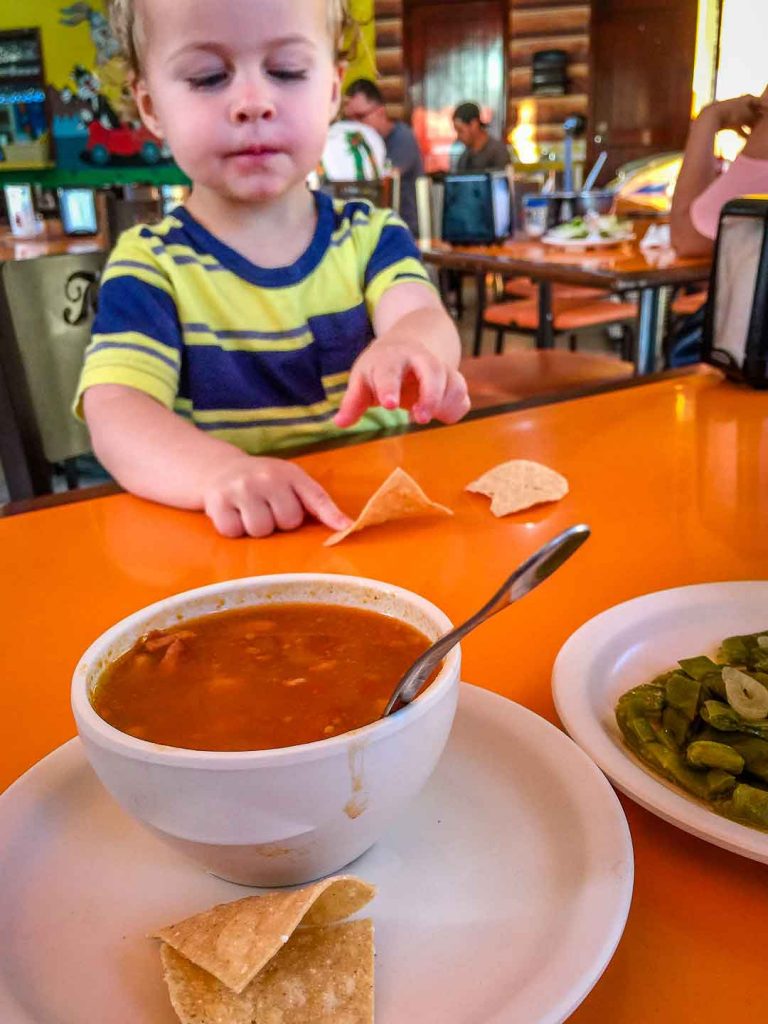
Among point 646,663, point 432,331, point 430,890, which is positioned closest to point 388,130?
point 432,331

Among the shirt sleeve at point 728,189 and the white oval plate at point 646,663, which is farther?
the shirt sleeve at point 728,189

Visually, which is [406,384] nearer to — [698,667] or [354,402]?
[354,402]

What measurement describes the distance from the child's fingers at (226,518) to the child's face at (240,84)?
0.66 meters

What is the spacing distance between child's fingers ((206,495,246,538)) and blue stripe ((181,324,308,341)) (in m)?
0.64

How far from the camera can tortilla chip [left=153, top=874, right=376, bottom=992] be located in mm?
351

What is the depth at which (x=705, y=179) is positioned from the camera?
10.0 feet

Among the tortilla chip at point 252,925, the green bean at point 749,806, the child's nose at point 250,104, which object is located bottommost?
the green bean at point 749,806

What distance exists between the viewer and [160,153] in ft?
33.7

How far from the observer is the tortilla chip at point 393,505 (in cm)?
89

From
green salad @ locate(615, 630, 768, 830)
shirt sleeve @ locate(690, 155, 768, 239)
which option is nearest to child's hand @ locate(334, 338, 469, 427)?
green salad @ locate(615, 630, 768, 830)

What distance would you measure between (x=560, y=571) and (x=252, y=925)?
538 millimetres

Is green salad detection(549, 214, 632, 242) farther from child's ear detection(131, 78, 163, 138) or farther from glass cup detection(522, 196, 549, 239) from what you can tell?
child's ear detection(131, 78, 163, 138)

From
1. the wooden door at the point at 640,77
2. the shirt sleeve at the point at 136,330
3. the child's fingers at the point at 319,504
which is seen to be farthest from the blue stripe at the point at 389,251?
the wooden door at the point at 640,77

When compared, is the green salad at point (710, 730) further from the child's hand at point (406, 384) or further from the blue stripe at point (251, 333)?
the blue stripe at point (251, 333)
